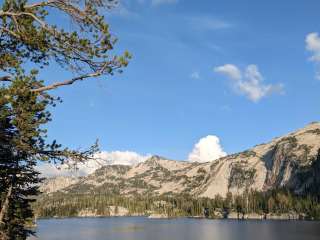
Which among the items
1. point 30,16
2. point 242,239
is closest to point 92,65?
point 30,16

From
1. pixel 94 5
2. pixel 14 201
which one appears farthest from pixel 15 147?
pixel 14 201

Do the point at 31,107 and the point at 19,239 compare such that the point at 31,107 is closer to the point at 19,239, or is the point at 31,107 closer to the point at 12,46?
the point at 12,46

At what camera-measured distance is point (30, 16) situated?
17.7 m

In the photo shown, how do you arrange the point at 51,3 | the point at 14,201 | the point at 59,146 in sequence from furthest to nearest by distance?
the point at 14,201, the point at 59,146, the point at 51,3

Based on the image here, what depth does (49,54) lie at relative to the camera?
18.2 m

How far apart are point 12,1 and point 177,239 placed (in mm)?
129983

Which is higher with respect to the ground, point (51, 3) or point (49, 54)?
point (51, 3)

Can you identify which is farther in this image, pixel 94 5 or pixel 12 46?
pixel 12 46

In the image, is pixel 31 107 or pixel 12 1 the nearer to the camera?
pixel 12 1

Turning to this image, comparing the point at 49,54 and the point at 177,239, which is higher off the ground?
the point at 49,54

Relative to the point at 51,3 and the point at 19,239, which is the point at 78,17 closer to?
the point at 51,3

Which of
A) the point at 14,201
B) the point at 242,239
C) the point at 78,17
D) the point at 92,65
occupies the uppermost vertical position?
the point at 78,17

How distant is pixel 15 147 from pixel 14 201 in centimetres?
3409

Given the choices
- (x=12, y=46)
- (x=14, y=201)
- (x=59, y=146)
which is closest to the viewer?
(x=12, y=46)
